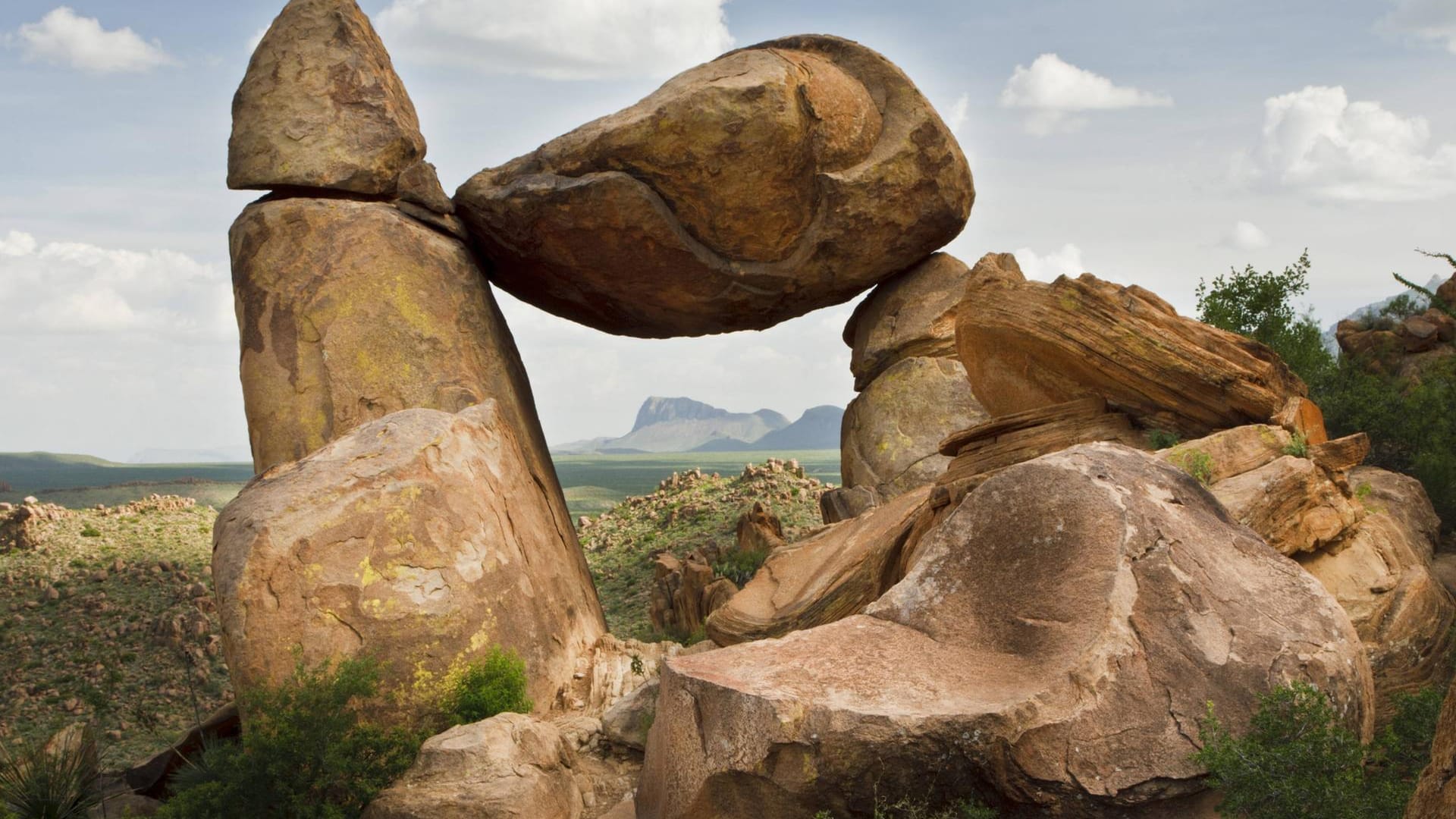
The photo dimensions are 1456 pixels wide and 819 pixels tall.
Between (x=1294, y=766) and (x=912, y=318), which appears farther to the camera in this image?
(x=912, y=318)

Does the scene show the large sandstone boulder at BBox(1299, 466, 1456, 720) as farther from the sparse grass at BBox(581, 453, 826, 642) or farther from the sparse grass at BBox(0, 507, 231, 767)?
the sparse grass at BBox(0, 507, 231, 767)

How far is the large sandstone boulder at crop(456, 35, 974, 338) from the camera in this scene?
50.1 feet

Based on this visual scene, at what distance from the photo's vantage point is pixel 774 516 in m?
19.7

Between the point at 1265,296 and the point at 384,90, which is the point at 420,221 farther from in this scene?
the point at 1265,296

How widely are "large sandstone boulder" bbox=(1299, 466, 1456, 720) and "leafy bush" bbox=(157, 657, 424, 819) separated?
7.64 meters

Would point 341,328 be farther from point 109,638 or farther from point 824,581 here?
point 824,581

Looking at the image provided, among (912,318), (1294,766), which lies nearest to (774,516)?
(912,318)

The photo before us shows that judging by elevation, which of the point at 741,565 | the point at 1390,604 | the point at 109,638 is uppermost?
the point at 1390,604

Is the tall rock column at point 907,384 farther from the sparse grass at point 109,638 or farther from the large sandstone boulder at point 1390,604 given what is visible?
the sparse grass at point 109,638

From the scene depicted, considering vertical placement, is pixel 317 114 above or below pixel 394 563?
above

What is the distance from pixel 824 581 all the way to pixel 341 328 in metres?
6.71

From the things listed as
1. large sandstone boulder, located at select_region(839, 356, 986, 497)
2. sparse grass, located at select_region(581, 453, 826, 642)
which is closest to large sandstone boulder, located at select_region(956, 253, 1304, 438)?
large sandstone boulder, located at select_region(839, 356, 986, 497)

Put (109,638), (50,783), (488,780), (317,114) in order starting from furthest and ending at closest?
1. (109,638)
2. (317,114)
3. (50,783)
4. (488,780)

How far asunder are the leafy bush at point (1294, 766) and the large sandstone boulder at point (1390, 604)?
305 centimetres
